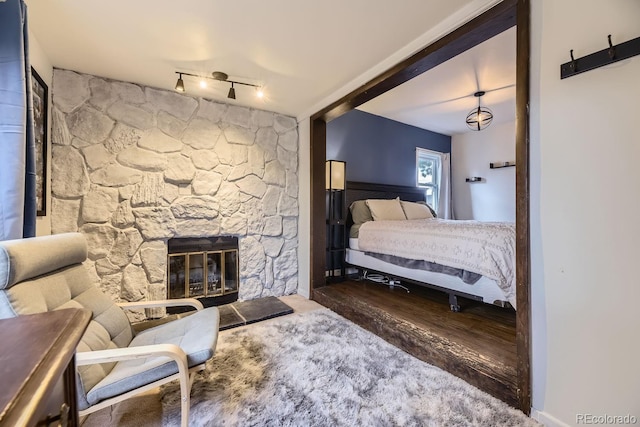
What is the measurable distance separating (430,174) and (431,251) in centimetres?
321

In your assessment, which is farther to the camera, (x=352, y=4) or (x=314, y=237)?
(x=314, y=237)

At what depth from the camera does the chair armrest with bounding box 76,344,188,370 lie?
107 cm

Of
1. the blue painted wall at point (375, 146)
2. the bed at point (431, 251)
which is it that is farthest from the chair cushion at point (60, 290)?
the blue painted wall at point (375, 146)

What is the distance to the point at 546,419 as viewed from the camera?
130 cm

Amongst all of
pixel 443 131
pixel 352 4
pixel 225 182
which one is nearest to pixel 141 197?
pixel 225 182

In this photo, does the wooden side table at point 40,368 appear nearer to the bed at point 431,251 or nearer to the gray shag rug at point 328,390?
the gray shag rug at point 328,390

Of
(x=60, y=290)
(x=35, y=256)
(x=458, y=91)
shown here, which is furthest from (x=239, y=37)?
(x=458, y=91)

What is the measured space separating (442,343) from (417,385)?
1.19 feet

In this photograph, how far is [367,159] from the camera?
4.24 m

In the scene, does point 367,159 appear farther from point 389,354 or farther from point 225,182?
point 389,354

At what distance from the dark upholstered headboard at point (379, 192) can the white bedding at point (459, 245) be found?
2.89 feet

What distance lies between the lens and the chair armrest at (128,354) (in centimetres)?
107

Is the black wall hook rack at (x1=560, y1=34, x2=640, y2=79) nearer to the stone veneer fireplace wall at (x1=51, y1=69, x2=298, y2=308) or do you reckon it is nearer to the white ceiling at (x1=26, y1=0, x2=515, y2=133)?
the white ceiling at (x1=26, y1=0, x2=515, y2=133)

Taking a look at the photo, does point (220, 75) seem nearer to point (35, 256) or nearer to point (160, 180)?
point (160, 180)
